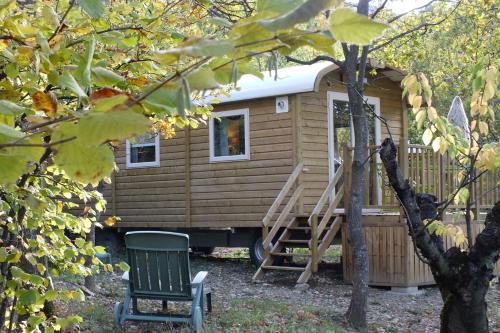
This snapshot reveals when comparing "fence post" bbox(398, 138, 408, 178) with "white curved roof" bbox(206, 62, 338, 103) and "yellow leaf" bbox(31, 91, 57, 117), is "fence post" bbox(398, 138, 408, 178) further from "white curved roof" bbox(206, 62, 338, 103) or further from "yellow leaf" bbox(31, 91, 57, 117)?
"yellow leaf" bbox(31, 91, 57, 117)

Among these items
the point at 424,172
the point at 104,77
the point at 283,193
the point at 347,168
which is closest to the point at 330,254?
the point at 283,193

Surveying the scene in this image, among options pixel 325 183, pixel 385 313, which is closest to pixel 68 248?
pixel 385 313

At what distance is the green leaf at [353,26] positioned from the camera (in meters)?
0.76

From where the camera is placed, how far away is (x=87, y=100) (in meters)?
0.93

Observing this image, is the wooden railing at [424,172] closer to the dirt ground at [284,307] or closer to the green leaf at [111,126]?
the dirt ground at [284,307]

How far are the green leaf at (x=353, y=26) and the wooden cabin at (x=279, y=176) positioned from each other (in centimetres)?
916

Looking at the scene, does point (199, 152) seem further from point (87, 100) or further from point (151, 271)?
point (87, 100)

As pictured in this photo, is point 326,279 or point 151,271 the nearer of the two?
point 151,271

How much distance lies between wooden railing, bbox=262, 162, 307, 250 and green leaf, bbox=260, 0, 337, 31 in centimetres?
981

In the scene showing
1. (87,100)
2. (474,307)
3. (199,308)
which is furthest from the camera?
(199,308)

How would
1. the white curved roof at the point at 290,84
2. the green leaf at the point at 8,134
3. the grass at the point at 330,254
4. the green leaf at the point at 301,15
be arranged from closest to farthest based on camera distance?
the green leaf at the point at 301,15
the green leaf at the point at 8,134
the white curved roof at the point at 290,84
the grass at the point at 330,254

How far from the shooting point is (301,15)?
696mm

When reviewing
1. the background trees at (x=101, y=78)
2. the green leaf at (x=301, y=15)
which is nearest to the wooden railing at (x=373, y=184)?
the background trees at (x=101, y=78)

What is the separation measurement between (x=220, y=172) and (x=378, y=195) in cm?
297
